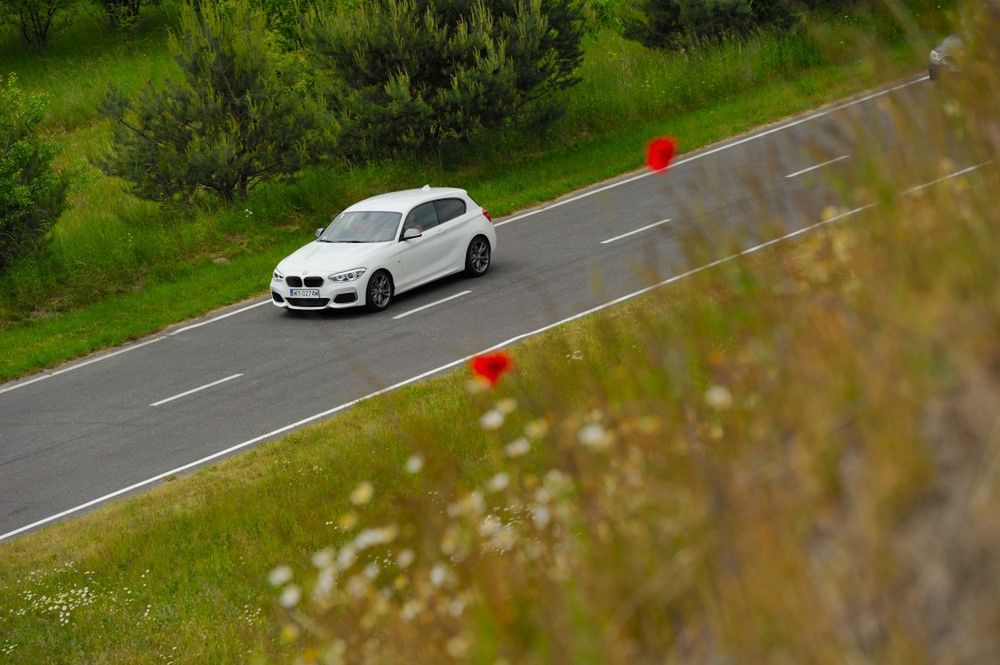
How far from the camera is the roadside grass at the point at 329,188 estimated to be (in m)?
23.5

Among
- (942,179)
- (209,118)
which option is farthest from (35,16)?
(942,179)

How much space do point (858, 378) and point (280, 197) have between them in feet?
82.4

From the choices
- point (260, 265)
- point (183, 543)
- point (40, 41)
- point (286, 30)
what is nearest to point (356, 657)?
point (183, 543)

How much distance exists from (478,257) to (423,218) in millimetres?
1212

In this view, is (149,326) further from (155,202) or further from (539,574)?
(539,574)

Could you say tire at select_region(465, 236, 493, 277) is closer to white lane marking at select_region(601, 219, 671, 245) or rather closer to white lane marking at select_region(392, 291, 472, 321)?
white lane marking at select_region(392, 291, 472, 321)

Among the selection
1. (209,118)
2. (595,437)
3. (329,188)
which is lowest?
(329,188)

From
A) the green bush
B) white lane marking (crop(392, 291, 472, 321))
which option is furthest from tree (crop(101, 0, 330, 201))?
white lane marking (crop(392, 291, 472, 321))

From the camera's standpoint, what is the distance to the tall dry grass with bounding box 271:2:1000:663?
9.83 feet

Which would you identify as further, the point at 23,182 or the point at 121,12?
the point at 121,12

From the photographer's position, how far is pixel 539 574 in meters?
4.14

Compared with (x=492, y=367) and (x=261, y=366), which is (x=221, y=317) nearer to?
(x=261, y=366)

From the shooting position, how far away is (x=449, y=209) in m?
22.6

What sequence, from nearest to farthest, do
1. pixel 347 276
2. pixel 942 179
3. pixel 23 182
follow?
pixel 942 179
pixel 347 276
pixel 23 182
